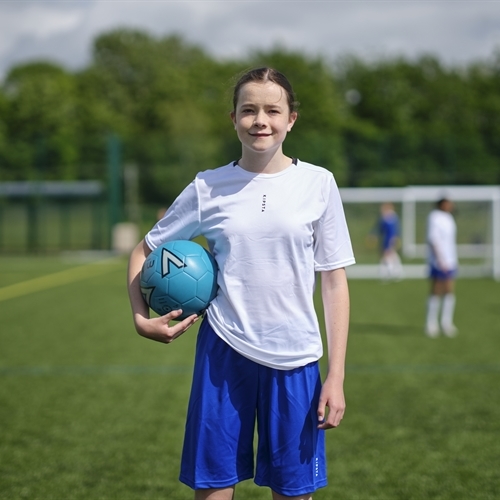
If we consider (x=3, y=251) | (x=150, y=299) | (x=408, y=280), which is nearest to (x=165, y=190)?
(x=3, y=251)

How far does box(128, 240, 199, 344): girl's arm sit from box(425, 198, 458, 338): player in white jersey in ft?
27.7

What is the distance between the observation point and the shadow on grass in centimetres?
1162

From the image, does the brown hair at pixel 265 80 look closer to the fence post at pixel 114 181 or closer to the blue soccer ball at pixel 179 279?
the blue soccer ball at pixel 179 279

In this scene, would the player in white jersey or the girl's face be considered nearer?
the girl's face

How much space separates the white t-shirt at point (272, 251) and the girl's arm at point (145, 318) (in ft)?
0.46

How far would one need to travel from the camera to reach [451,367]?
28.9ft

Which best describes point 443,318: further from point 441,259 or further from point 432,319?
point 441,259

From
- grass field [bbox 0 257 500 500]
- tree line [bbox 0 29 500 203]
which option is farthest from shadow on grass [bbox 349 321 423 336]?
tree line [bbox 0 29 500 203]

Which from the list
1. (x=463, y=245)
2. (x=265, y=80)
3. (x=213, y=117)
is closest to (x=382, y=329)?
(x=265, y=80)

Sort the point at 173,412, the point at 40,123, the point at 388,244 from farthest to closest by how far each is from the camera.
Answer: the point at 40,123 < the point at 388,244 < the point at 173,412

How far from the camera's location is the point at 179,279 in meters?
2.87

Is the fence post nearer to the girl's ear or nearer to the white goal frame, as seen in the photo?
the white goal frame

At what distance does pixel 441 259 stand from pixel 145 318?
8.66 metres

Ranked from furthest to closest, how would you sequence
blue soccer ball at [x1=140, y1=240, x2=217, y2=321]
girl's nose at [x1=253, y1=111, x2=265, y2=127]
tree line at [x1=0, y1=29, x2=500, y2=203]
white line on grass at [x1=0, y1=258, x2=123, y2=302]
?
tree line at [x1=0, y1=29, x2=500, y2=203], white line on grass at [x1=0, y1=258, x2=123, y2=302], blue soccer ball at [x1=140, y1=240, x2=217, y2=321], girl's nose at [x1=253, y1=111, x2=265, y2=127]
